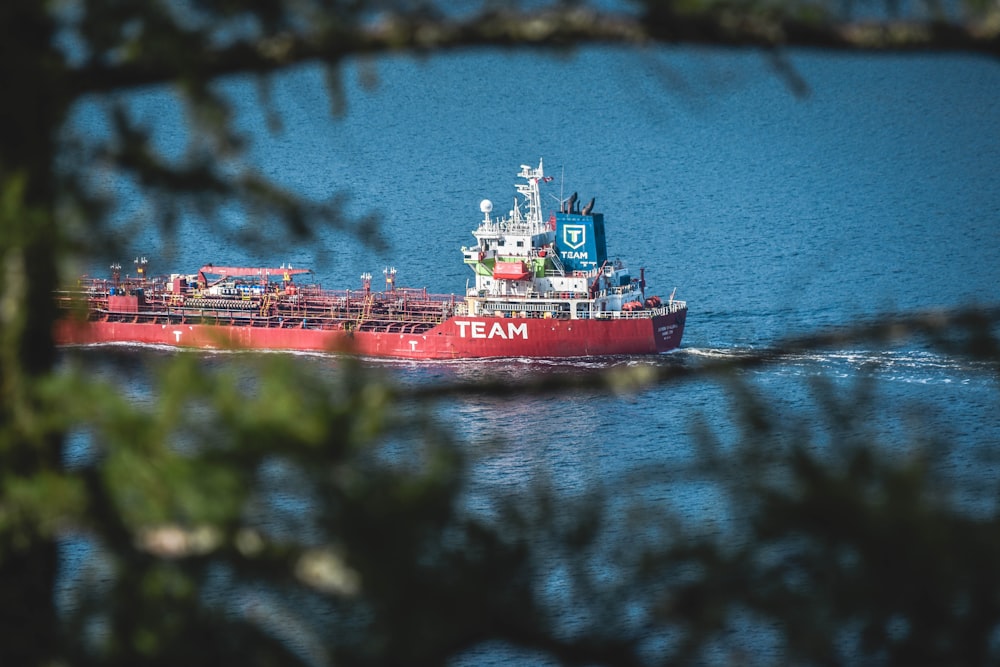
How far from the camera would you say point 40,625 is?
502cm

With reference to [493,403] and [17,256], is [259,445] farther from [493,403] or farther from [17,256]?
[493,403]

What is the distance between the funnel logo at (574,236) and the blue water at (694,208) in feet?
19.8

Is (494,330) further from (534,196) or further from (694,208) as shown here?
(694,208)

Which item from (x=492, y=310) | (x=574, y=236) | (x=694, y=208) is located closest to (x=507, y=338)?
(x=492, y=310)

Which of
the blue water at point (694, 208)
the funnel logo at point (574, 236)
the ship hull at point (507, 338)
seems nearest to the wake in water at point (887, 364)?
the blue water at point (694, 208)

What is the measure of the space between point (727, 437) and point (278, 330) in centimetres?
2640

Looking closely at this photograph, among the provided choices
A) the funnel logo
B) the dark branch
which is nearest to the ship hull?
the funnel logo

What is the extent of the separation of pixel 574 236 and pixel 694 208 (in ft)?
126

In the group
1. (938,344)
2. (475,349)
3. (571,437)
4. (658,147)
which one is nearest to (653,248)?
(475,349)

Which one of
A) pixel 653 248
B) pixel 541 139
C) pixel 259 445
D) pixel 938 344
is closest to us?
pixel 259 445

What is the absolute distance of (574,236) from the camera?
216 feet

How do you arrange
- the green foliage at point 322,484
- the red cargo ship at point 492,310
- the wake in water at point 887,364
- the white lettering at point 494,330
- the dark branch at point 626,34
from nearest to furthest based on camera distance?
the green foliage at point 322,484, the dark branch at point 626,34, the wake in water at point 887,364, the red cargo ship at point 492,310, the white lettering at point 494,330

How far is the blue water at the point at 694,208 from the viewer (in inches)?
1945

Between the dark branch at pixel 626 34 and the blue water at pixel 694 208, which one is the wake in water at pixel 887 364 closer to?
the blue water at pixel 694 208
